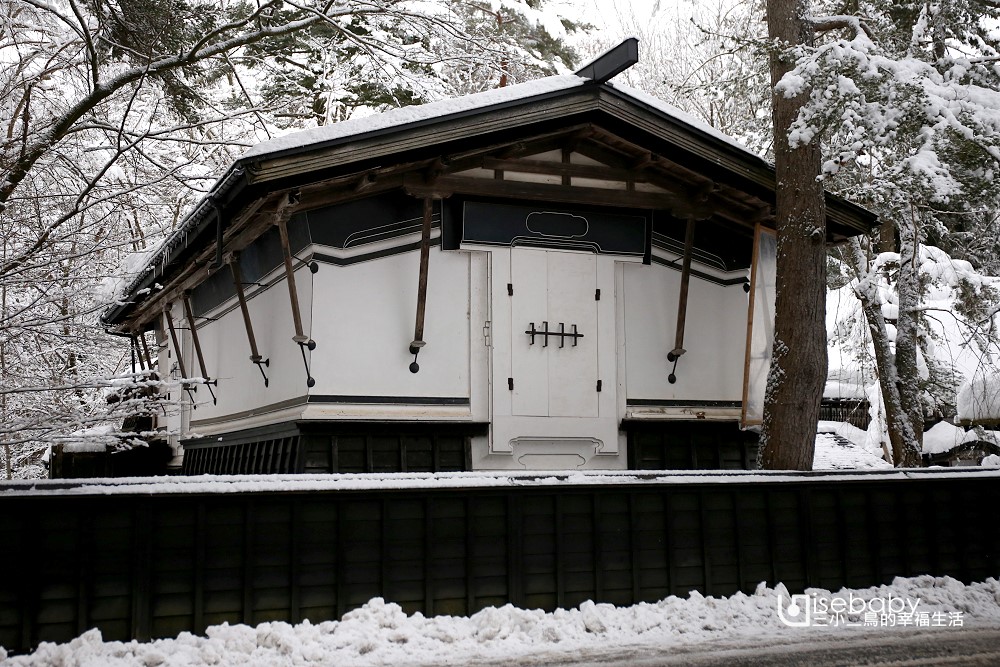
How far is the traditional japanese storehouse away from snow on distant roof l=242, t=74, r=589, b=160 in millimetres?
30

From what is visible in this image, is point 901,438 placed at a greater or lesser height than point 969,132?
lesser

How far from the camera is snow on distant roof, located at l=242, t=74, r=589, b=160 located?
27.0 feet

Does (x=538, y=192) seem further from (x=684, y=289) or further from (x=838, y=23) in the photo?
(x=838, y=23)

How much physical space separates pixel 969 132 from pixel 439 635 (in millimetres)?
6758

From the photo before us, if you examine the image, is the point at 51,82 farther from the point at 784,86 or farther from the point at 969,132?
the point at 969,132

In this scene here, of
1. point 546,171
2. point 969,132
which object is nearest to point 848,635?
point 969,132

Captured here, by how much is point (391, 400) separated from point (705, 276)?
4386 millimetres

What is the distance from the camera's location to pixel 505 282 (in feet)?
33.5

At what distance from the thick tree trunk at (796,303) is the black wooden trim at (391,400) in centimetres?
325

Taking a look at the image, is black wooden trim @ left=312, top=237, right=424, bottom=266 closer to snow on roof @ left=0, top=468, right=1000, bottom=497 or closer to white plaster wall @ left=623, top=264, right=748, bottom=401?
white plaster wall @ left=623, top=264, right=748, bottom=401

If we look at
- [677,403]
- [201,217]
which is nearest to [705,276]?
[677,403]

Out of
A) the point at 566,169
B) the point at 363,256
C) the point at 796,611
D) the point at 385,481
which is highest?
the point at 566,169

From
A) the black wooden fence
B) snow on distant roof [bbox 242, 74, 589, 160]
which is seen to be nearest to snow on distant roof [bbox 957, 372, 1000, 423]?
the black wooden fence

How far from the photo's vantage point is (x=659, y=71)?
1161 inches
